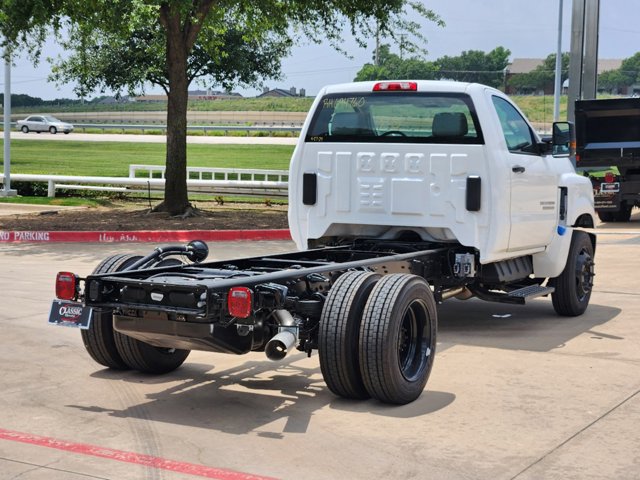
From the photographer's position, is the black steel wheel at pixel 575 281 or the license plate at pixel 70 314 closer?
the license plate at pixel 70 314

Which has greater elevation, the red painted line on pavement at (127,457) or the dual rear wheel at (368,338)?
the dual rear wheel at (368,338)

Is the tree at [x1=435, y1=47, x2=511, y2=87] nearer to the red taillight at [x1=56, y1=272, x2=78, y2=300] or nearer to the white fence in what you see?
the white fence

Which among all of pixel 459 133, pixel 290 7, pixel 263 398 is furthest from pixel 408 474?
pixel 290 7

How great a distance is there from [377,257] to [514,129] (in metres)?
2.15

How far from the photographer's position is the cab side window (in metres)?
9.52

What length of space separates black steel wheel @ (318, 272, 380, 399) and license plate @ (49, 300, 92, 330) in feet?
5.17

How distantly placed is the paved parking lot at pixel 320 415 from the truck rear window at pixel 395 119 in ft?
6.16

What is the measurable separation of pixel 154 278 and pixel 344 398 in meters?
1.54

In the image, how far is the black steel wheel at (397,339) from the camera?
6.73 meters

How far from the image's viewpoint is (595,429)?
651cm

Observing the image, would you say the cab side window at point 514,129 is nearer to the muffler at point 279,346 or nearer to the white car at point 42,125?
the muffler at point 279,346

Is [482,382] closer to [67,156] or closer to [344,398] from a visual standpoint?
[344,398]

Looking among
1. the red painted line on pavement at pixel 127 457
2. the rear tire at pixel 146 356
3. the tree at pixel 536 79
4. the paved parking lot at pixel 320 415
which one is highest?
the tree at pixel 536 79

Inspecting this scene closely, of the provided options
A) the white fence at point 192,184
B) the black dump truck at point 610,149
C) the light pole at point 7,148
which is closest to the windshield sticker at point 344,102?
the black dump truck at point 610,149
